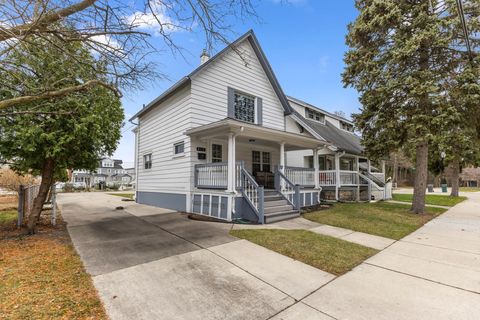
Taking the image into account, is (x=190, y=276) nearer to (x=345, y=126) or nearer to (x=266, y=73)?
(x=266, y=73)

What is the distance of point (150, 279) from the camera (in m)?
3.67

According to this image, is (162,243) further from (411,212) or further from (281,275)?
(411,212)

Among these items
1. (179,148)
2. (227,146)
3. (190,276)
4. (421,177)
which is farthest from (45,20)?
(421,177)

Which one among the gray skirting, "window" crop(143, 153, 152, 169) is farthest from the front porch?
"window" crop(143, 153, 152, 169)

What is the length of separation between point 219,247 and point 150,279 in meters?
1.85

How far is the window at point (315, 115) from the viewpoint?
17.2 m

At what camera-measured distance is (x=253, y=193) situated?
8.35 m

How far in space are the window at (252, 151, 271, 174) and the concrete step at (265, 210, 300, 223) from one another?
347 cm

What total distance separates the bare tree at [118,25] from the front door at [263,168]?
7.44 m

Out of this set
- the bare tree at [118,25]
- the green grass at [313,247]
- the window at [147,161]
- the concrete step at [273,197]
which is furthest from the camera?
the window at [147,161]

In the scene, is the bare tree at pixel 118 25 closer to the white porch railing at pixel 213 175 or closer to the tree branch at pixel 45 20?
the tree branch at pixel 45 20

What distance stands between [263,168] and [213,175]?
4316 mm

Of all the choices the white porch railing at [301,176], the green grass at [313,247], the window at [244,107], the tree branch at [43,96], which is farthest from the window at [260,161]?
the tree branch at [43,96]

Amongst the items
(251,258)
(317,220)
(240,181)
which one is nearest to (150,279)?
(251,258)
